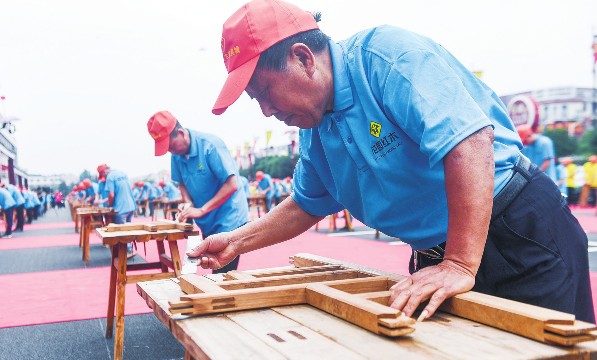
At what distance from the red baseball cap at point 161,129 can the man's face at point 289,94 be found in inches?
104

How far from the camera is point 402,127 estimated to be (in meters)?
1.39

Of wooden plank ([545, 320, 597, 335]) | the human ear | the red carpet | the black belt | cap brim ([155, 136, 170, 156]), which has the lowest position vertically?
the red carpet

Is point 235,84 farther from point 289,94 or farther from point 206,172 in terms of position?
point 206,172

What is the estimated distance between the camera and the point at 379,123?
1479 mm

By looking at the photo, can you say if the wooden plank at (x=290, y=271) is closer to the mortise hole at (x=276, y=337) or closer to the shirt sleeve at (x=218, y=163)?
the mortise hole at (x=276, y=337)

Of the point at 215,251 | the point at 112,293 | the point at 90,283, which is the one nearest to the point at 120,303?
the point at 112,293

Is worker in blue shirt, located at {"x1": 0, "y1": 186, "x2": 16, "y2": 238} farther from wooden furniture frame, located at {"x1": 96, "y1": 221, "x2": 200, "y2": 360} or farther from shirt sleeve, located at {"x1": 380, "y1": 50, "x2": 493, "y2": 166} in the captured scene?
shirt sleeve, located at {"x1": 380, "y1": 50, "x2": 493, "y2": 166}

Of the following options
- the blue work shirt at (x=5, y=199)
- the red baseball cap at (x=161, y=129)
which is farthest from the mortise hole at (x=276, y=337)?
the blue work shirt at (x=5, y=199)

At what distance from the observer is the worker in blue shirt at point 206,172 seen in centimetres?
412

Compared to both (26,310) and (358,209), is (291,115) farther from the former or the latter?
(26,310)

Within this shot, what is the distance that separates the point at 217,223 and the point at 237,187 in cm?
34

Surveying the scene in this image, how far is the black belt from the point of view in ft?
4.90

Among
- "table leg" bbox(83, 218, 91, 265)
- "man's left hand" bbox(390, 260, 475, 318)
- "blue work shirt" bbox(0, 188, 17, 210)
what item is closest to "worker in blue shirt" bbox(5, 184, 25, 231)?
"blue work shirt" bbox(0, 188, 17, 210)

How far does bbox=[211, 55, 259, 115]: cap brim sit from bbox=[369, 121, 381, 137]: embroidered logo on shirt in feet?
1.19
